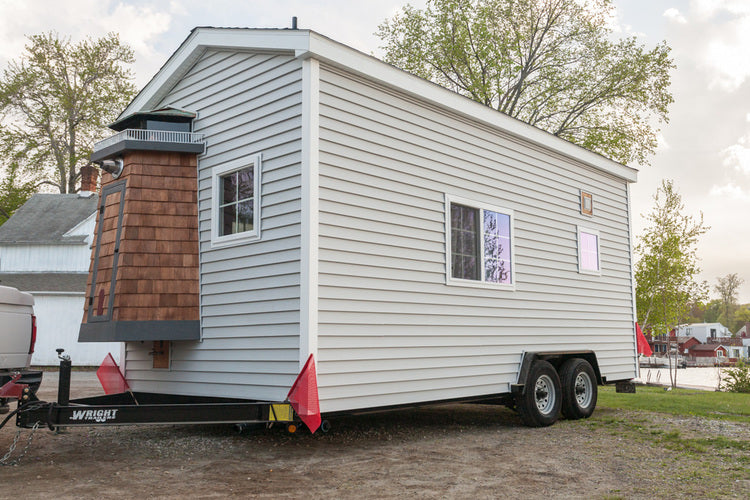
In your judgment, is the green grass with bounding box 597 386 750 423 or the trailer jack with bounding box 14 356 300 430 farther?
the green grass with bounding box 597 386 750 423

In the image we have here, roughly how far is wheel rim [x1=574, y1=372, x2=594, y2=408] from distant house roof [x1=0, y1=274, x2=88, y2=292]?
20.0 metres

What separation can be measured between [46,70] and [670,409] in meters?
34.8

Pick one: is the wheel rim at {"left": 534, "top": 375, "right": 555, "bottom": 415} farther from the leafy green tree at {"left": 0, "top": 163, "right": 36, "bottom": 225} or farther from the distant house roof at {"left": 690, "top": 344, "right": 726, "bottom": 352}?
the distant house roof at {"left": 690, "top": 344, "right": 726, "bottom": 352}

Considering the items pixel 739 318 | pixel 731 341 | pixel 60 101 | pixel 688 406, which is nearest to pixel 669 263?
pixel 688 406

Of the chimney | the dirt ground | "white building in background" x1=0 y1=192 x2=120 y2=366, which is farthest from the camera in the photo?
the chimney

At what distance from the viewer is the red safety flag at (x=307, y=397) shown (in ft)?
20.5

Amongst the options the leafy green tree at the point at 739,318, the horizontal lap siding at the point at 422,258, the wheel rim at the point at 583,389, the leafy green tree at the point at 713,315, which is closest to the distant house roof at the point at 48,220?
the horizontal lap siding at the point at 422,258

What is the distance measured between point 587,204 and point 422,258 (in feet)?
15.1

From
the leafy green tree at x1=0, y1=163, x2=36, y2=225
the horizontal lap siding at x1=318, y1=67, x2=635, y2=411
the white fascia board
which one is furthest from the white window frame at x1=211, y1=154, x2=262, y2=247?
the leafy green tree at x1=0, y1=163, x2=36, y2=225

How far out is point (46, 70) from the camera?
116 ft

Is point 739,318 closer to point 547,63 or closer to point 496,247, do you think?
point 547,63

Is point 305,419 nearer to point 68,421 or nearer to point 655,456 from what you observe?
point 68,421

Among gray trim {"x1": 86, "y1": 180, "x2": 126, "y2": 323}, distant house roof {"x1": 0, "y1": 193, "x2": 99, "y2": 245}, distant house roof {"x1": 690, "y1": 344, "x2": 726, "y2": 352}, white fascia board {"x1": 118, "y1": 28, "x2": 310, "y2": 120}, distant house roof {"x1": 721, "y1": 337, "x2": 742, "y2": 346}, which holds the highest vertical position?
distant house roof {"x1": 0, "y1": 193, "x2": 99, "y2": 245}

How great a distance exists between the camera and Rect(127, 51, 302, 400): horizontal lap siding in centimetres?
687
